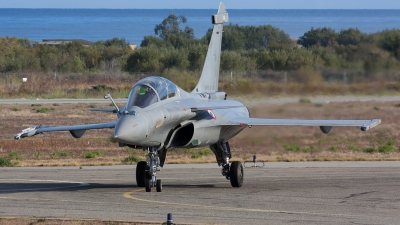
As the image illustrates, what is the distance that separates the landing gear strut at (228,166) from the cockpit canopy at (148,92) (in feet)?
10.7

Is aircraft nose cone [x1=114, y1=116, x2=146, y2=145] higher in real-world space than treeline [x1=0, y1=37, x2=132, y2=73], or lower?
lower

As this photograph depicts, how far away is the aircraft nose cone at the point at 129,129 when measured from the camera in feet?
49.5

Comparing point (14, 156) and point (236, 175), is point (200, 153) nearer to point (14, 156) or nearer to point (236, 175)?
point (14, 156)

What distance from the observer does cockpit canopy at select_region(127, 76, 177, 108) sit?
1636 cm

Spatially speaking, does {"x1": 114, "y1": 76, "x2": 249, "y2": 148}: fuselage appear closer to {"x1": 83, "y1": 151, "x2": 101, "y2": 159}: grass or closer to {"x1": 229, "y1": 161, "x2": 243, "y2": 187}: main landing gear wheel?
{"x1": 229, "y1": 161, "x2": 243, "y2": 187}: main landing gear wheel

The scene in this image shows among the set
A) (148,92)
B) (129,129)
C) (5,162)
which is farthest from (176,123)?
(5,162)

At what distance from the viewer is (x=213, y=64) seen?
73.7ft

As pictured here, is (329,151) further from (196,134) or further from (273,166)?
(196,134)

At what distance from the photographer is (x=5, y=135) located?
3659 centimetres

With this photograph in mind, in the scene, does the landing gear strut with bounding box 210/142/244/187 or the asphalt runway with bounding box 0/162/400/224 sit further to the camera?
the landing gear strut with bounding box 210/142/244/187

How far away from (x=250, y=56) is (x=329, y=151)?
25.9 metres

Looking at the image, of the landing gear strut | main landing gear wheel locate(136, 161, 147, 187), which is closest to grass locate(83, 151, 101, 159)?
main landing gear wheel locate(136, 161, 147, 187)

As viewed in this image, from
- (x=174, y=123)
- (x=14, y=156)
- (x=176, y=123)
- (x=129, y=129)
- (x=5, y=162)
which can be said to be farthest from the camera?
(x=14, y=156)

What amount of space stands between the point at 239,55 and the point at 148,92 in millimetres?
39017
